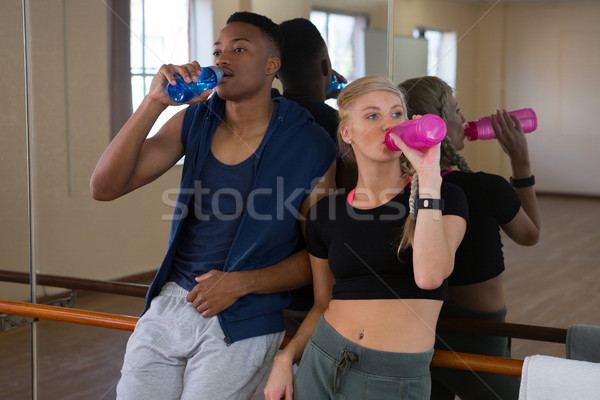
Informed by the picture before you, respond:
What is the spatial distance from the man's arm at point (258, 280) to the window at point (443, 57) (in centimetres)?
33

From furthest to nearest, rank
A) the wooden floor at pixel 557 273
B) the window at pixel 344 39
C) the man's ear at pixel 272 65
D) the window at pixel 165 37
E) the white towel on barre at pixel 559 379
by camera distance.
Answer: the window at pixel 165 37, the window at pixel 344 39, the man's ear at pixel 272 65, the wooden floor at pixel 557 273, the white towel on barre at pixel 559 379

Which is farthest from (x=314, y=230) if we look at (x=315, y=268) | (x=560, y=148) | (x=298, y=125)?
(x=560, y=148)

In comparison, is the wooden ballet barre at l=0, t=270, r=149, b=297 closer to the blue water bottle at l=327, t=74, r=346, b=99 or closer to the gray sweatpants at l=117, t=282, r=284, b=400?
the gray sweatpants at l=117, t=282, r=284, b=400

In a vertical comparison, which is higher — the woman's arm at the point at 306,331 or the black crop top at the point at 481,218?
the black crop top at the point at 481,218

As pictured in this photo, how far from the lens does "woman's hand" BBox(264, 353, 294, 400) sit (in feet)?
3.95

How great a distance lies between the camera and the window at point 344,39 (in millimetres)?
1618

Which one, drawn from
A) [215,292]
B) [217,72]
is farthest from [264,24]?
[215,292]

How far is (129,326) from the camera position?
142 centimetres

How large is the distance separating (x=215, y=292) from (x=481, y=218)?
1.88 ft

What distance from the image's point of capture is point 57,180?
1946mm

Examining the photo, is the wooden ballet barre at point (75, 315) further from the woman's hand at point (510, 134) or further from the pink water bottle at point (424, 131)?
the woman's hand at point (510, 134)

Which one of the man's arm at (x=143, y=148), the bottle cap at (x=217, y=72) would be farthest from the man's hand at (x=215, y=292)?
the bottle cap at (x=217, y=72)

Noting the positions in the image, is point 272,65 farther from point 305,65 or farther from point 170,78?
point 170,78

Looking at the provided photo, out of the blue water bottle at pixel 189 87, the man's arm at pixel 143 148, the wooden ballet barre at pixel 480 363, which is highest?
the blue water bottle at pixel 189 87
